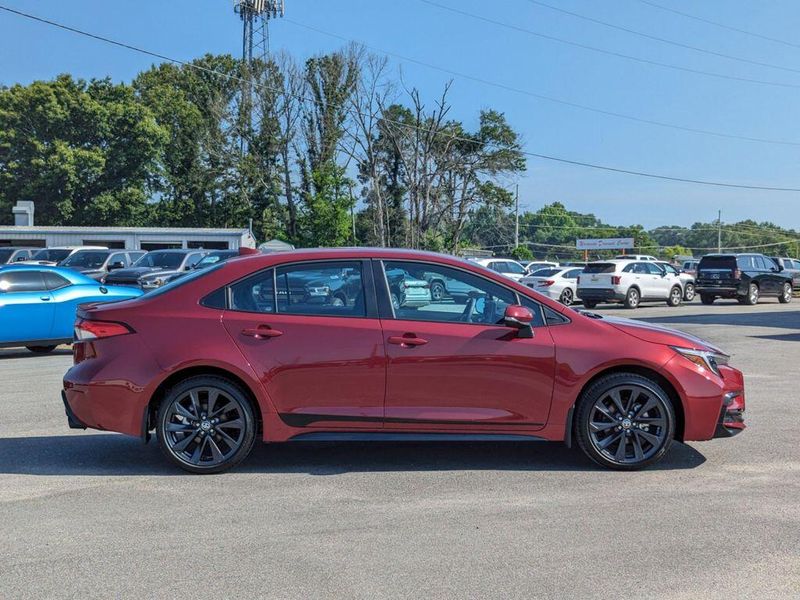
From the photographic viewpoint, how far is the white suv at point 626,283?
2695 cm

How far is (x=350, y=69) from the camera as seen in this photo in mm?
53844

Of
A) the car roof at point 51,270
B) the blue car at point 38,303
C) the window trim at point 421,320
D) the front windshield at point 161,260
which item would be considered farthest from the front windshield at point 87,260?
the window trim at point 421,320

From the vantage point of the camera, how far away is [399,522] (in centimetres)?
477

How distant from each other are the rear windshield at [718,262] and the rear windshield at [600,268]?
380 centimetres

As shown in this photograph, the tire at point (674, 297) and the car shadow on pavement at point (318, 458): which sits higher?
the tire at point (674, 297)

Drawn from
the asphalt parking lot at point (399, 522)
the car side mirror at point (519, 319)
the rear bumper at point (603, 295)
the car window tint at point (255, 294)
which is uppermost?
the car window tint at point (255, 294)

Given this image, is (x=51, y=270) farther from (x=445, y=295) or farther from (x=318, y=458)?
(x=445, y=295)

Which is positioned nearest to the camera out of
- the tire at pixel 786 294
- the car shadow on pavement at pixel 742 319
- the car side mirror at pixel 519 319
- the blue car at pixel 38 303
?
the car side mirror at pixel 519 319

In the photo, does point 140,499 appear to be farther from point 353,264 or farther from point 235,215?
point 235,215

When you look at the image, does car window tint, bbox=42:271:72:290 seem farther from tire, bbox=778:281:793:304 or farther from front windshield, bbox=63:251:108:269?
tire, bbox=778:281:793:304

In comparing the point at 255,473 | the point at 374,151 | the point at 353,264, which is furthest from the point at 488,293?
the point at 374,151

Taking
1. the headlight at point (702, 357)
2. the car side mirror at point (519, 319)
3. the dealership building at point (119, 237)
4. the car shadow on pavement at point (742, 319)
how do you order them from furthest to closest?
1. the dealership building at point (119, 237)
2. the car shadow on pavement at point (742, 319)
3. the headlight at point (702, 357)
4. the car side mirror at point (519, 319)

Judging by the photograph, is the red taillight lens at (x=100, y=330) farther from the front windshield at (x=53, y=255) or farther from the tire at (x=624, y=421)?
the front windshield at (x=53, y=255)

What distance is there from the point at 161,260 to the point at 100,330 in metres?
18.3
